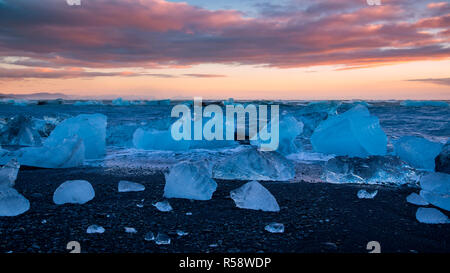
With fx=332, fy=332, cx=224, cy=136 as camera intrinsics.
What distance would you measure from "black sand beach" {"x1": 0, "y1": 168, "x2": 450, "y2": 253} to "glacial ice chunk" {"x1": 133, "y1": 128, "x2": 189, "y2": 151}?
7.70 ft

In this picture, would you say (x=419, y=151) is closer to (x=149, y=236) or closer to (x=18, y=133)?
(x=149, y=236)

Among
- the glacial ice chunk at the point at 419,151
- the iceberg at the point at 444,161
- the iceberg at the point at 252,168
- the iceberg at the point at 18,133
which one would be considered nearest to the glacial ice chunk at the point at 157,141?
the iceberg at the point at 18,133

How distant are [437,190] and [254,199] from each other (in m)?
1.21

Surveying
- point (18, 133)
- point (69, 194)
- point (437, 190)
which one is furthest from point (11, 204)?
point (18, 133)

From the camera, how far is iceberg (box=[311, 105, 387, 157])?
13.1ft

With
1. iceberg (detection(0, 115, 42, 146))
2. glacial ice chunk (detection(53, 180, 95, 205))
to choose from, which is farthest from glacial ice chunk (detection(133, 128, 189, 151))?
glacial ice chunk (detection(53, 180, 95, 205))

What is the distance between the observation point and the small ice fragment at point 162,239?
153 cm

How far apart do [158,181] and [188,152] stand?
195 cm

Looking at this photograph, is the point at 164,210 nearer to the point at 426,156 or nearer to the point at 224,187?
the point at 224,187

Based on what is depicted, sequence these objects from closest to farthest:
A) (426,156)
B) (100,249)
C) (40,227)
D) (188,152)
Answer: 1. (100,249)
2. (40,227)
3. (426,156)
4. (188,152)

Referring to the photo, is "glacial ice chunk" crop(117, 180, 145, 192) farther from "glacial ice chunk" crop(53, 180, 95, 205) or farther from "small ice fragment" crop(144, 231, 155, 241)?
"small ice fragment" crop(144, 231, 155, 241)

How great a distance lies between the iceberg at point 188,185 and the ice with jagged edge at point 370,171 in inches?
46.7

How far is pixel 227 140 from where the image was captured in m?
5.12

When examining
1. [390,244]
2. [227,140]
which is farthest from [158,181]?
[227,140]
